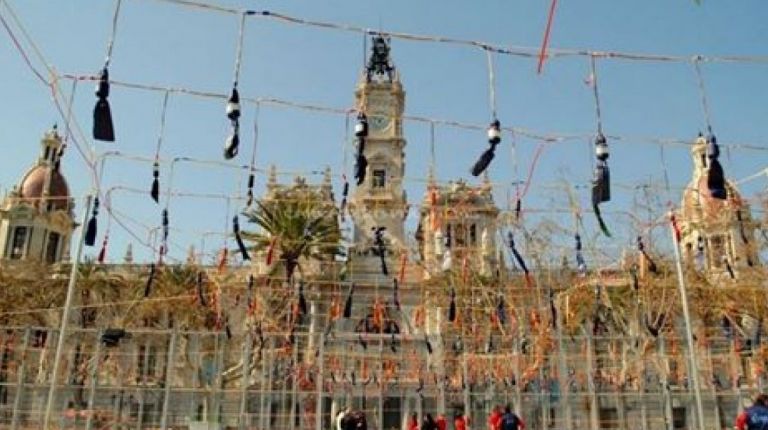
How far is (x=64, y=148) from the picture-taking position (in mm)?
16359

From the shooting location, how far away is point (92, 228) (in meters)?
18.7

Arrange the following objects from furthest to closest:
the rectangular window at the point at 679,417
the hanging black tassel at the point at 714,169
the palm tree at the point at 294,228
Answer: the palm tree at the point at 294,228, the rectangular window at the point at 679,417, the hanging black tassel at the point at 714,169

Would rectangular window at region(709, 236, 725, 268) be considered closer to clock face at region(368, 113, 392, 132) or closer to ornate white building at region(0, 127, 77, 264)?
clock face at region(368, 113, 392, 132)

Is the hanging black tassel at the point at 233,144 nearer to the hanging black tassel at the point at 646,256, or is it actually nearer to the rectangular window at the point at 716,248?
the hanging black tassel at the point at 646,256

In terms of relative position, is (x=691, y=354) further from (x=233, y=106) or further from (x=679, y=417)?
(x=233, y=106)

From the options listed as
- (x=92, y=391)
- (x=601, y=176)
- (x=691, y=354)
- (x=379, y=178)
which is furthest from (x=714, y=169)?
(x=379, y=178)

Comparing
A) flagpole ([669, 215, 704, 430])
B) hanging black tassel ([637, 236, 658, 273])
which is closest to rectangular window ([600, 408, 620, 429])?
hanging black tassel ([637, 236, 658, 273])

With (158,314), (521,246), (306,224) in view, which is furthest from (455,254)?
(158,314)

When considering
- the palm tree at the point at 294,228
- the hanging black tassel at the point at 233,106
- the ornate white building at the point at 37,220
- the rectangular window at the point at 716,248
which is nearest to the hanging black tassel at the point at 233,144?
the hanging black tassel at the point at 233,106

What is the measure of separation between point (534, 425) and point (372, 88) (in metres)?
35.6

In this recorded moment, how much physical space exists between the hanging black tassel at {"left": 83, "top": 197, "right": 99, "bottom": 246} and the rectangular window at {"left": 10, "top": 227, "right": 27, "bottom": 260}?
1277 inches

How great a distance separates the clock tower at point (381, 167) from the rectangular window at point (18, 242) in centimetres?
2185

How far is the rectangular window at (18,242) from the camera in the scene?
47031 millimetres

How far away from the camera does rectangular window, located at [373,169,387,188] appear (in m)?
51.0
